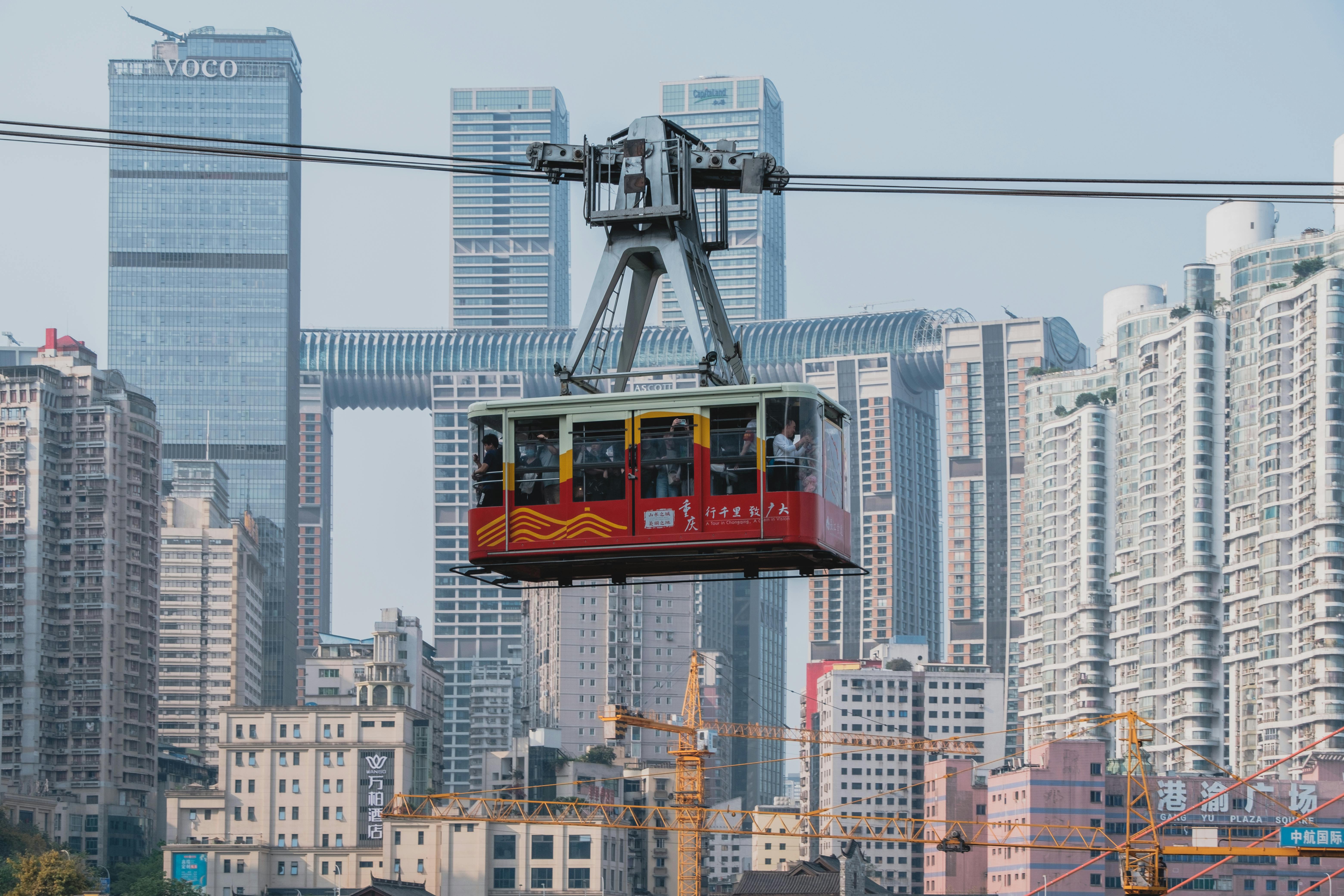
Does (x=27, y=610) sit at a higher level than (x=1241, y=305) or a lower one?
lower

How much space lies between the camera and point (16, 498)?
170 meters

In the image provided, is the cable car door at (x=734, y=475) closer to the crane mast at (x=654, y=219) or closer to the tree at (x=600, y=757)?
the crane mast at (x=654, y=219)

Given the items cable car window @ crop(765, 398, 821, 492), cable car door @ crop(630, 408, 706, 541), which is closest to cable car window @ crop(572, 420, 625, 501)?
cable car door @ crop(630, 408, 706, 541)

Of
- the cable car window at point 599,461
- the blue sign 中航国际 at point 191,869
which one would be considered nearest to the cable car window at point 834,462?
the cable car window at point 599,461

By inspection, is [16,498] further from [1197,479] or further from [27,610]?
[1197,479]

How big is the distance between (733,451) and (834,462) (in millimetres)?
1781

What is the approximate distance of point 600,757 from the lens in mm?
167875

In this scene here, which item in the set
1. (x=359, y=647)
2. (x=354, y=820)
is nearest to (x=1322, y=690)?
(x=354, y=820)

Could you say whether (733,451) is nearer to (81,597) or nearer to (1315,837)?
(1315,837)

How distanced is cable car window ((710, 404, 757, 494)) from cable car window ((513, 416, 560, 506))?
2300mm

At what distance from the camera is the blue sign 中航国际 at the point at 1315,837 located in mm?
70688

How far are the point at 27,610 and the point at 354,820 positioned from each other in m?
38.3

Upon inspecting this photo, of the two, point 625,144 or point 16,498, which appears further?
point 16,498

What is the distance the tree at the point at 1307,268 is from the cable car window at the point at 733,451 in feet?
427
